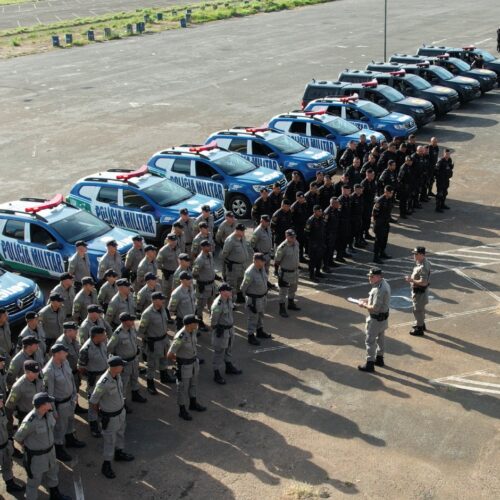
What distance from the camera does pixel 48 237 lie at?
15.9 meters

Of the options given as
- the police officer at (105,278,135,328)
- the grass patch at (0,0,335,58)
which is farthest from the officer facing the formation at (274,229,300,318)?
the grass patch at (0,0,335,58)

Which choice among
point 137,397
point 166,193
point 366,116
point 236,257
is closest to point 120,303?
point 137,397

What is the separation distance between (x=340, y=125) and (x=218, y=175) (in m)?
5.73

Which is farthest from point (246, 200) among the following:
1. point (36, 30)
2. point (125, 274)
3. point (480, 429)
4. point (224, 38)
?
point (36, 30)

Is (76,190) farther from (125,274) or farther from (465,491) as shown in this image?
(465,491)

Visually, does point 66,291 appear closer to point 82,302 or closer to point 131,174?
point 82,302

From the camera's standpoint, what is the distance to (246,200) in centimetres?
1956

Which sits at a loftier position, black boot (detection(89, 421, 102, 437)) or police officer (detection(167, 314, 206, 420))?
police officer (detection(167, 314, 206, 420))

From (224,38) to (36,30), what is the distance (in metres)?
15.2

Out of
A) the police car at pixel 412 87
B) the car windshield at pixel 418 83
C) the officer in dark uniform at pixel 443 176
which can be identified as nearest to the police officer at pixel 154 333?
the officer in dark uniform at pixel 443 176

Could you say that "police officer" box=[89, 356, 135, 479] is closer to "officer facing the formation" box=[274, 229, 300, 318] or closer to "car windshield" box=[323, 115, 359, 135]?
"officer facing the formation" box=[274, 229, 300, 318]

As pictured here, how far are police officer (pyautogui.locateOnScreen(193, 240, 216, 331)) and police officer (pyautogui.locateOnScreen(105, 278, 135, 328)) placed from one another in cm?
193

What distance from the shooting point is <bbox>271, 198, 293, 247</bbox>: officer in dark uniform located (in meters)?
16.5

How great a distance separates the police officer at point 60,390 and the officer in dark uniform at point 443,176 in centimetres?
1195
